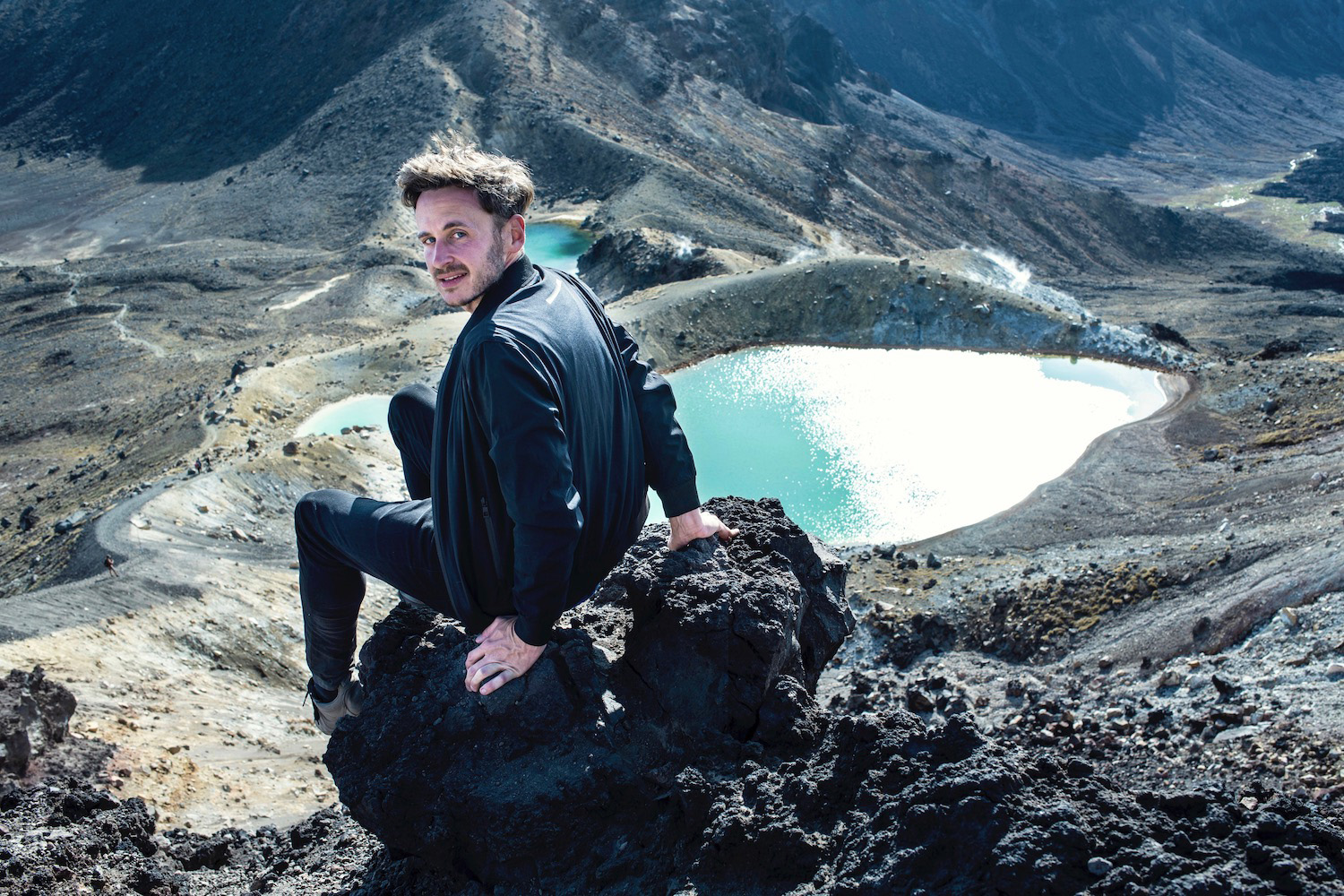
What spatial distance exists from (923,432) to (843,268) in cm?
1163

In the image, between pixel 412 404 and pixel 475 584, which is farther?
pixel 412 404

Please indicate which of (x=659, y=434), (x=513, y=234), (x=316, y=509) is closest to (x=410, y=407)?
(x=316, y=509)

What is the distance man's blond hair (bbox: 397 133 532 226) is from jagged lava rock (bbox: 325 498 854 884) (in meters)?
1.69

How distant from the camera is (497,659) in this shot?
12.9 ft

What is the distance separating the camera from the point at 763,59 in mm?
78438

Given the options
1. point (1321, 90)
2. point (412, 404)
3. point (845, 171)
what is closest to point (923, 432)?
point (412, 404)

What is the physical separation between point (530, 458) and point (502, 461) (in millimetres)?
101

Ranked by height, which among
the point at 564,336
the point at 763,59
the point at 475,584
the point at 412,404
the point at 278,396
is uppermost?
the point at 763,59

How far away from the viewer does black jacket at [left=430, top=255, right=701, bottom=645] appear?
3416 millimetres

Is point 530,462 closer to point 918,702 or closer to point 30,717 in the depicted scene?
point 918,702

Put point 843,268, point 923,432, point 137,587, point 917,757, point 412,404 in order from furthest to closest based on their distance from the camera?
1. point 843,268
2. point 923,432
3. point 137,587
4. point 412,404
5. point 917,757

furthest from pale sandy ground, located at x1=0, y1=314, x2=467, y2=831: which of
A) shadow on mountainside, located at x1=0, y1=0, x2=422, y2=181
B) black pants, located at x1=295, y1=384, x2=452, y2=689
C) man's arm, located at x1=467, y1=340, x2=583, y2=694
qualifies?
shadow on mountainside, located at x1=0, y1=0, x2=422, y2=181

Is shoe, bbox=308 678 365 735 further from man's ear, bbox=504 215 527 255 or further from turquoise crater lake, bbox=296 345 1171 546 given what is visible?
turquoise crater lake, bbox=296 345 1171 546

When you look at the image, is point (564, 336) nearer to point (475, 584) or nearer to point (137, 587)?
point (475, 584)
